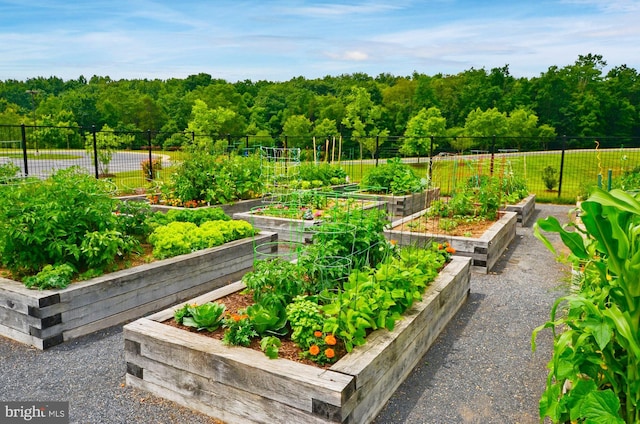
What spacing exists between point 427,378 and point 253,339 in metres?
1.27

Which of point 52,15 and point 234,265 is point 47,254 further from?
point 52,15

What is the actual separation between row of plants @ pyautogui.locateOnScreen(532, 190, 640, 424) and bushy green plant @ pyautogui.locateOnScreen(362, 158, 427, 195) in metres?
7.45

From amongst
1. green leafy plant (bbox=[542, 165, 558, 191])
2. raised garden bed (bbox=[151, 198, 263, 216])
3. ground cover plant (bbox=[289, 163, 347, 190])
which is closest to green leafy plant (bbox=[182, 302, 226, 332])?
raised garden bed (bbox=[151, 198, 263, 216])

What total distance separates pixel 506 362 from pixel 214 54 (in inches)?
1088

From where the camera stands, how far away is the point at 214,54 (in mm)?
27953

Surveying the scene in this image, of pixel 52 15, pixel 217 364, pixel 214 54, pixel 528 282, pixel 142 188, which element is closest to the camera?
pixel 217 364

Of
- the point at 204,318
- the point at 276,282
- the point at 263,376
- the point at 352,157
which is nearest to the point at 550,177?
the point at 352,157

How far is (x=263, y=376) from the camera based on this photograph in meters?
2.55

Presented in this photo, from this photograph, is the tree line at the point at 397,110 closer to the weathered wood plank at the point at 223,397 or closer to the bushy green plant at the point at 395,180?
the bushy green plant at the point at 395,180

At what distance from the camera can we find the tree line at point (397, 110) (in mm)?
30953

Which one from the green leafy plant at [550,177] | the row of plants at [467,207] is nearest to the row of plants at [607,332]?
the row of plants at [467,207]

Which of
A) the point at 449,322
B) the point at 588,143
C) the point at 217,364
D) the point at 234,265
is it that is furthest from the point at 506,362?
the point at 588,143

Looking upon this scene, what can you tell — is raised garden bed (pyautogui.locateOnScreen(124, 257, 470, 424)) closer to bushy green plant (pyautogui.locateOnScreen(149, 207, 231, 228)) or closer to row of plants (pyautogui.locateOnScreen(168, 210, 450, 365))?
Result: row of plants (pyautogui.locateOnScreen(168, 210, 450, 365))

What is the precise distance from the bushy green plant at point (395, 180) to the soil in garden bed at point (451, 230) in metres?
2.41
